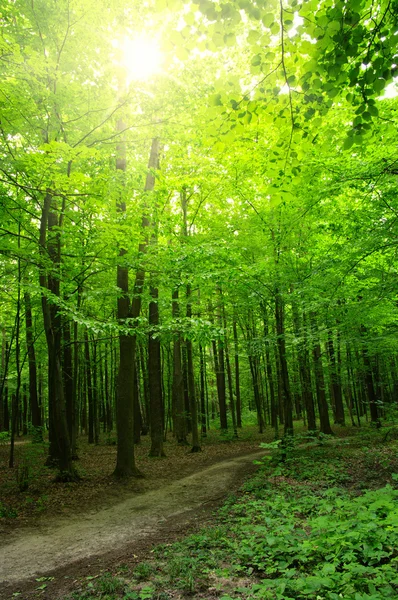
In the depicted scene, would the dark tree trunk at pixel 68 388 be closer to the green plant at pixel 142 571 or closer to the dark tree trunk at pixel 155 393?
the dark tree trunk at pixel 155 393

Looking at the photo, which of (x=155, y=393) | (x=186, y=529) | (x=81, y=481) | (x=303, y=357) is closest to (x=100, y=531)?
(x=186, y=529)

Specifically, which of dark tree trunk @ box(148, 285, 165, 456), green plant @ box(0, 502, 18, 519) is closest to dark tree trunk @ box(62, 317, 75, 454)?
dark tree trunk @ box(148, 285, 165, 456)

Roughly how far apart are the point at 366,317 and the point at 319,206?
5.02 m

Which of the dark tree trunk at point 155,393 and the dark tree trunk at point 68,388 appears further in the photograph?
the dark tree trunk at point 155,393

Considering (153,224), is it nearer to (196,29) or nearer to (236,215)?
(236,215)

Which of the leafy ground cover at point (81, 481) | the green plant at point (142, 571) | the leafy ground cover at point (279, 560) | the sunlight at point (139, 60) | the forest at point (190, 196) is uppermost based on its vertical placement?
the sunlight at point (139, 60)

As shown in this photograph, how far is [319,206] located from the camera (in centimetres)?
945

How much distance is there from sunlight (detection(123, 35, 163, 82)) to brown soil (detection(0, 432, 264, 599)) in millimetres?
10484

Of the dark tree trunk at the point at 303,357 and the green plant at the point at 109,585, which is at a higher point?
the dark tree trunk at the point at 303,357

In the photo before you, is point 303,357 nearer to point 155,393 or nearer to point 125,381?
point 155,393

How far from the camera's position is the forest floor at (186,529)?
4133mm

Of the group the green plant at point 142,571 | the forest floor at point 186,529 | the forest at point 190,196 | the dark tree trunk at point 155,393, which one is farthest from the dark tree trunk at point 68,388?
the green plant at point 142,571

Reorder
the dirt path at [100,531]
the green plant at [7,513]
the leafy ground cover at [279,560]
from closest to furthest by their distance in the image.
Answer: the leafy ground cover at [279,560] → the dirt path at [100,531] → the green plant at [7,513]

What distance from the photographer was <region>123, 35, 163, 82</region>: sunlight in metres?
8.75
